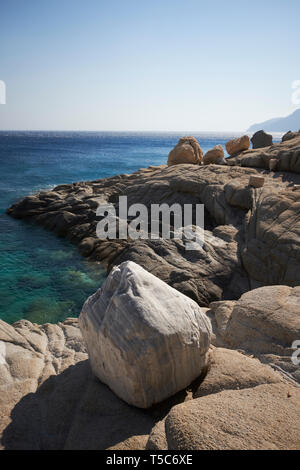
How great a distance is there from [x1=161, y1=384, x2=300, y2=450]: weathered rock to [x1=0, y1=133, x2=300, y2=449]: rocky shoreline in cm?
1

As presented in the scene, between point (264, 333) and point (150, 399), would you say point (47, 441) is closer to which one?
point (150, 399)

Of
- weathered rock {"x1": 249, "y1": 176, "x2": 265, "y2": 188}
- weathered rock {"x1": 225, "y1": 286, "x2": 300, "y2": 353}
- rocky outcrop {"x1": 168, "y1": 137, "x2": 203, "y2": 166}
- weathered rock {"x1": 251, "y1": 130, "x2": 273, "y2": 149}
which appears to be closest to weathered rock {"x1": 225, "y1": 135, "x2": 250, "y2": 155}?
rocky outcrop {"x1": 168, "y1": 137, "x2": 203, "y2": 166}

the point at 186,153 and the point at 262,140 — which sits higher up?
the point at 262,140

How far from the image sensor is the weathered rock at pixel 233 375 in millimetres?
4098

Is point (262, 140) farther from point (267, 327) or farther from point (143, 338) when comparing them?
point (143, 338)

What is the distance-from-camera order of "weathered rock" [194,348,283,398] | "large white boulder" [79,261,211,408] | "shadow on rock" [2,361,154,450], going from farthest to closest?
1. "weathered rock" [194,348,283,398]
2. "large white boulder" [79,261,211,408]
3. "shadow on rock" [2,361,154,450]

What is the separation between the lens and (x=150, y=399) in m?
3.81

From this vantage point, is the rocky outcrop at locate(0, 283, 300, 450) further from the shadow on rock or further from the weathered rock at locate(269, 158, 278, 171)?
the weathered rock at locate(269, 158, 278, 171)

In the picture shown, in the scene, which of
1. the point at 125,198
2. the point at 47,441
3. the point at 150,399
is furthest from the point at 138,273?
the point at 125,198

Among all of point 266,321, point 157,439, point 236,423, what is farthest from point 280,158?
point 157,439

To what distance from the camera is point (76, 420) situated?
3703 mm

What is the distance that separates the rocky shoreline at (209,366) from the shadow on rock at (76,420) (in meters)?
0.01

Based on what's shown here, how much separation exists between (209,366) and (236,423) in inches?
52.5

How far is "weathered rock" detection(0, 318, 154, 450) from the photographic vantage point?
346cm
